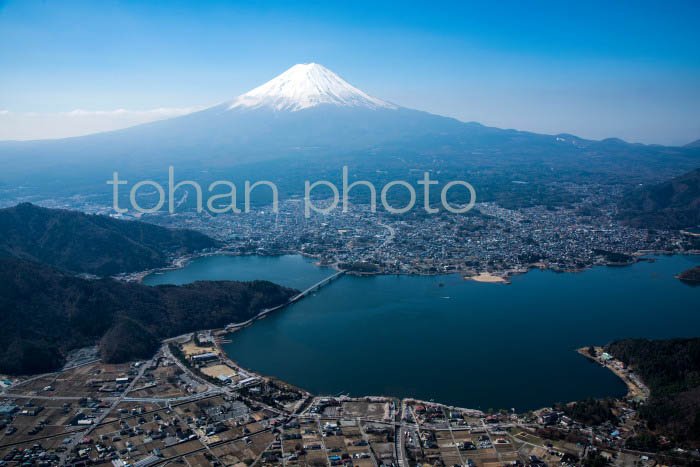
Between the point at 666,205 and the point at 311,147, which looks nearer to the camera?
the point at 666,205

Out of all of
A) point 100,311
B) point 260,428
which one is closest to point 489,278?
point 260,428

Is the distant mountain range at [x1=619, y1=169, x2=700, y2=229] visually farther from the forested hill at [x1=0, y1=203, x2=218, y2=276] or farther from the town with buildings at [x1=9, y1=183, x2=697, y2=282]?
the forested hill at [x1=0, y1=203, x2=218, y2=276]

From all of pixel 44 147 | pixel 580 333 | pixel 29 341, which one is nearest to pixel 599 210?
pixel 580 333

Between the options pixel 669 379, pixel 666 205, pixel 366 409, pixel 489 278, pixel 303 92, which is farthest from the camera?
pixel 303 92

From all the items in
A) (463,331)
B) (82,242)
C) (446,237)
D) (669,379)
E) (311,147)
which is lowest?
(463,331)

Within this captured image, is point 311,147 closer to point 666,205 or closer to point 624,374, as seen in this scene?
point 666,205

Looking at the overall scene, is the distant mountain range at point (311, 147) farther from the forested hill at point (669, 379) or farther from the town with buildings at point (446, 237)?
the forested hill at point (669, 379)

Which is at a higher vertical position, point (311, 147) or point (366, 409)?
point (311, 147)
